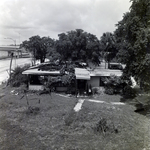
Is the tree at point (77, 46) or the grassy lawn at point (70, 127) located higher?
the tree at point (77, 46)

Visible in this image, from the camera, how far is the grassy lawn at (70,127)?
8.70 metres

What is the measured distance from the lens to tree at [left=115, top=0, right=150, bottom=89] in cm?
1334

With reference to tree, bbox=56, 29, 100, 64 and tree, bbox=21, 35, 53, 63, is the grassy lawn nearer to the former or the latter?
tree, bbox=56, 29, 100, 64

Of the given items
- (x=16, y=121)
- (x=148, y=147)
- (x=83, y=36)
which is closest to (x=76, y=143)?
(x=148, y=147)

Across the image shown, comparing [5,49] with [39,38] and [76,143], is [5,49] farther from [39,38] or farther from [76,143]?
[76,143]

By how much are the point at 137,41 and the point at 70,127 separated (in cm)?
814

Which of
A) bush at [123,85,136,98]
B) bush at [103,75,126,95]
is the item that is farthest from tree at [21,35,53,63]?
bush at [123,85,136,98]

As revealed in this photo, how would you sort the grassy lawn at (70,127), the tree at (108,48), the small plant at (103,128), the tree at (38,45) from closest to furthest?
the grassy lawn at (70,127) < the small plant at (103,128) < the tree at (108,48) < the tree at (38,45)

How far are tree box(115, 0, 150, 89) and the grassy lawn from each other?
315 cm

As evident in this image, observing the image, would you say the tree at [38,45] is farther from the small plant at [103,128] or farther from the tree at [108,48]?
the small plant at [103,128]

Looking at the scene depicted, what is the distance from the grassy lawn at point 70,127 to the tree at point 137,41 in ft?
10.3

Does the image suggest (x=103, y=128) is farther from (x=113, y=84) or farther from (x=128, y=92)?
(x=113, y=84)

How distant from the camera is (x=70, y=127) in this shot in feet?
34.7

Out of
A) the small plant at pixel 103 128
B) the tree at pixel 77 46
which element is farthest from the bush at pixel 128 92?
the tree at pixel 77 46
